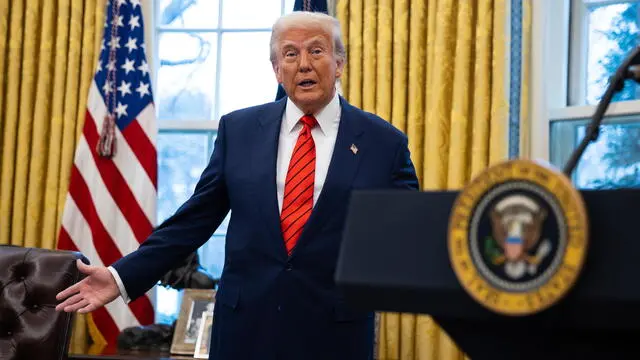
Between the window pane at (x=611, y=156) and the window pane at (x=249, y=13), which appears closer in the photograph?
the window pane at (x=611, y=156)

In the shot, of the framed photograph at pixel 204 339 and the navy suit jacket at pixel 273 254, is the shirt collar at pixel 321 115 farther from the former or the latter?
the framed photograph at pixel 204 339

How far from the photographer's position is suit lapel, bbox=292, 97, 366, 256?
202 centimetres

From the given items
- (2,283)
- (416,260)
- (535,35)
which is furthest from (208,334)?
(416,260)

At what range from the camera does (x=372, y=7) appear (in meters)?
3.62

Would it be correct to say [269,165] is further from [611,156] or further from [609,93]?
[611,156]

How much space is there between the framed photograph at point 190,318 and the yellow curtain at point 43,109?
2.24ft

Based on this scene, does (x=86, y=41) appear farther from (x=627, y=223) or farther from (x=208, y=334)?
(x=627, y=223)

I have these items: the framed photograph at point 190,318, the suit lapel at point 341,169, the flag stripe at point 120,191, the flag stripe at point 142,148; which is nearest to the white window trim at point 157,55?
the flag stripe at point 142,148

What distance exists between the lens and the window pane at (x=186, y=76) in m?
4.27

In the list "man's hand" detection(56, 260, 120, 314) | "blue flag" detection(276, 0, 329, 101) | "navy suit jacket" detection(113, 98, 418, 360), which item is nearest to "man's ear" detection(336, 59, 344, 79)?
"navy suit jacket" detection(113, 98, 418, 360)

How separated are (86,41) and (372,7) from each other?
4.36ft

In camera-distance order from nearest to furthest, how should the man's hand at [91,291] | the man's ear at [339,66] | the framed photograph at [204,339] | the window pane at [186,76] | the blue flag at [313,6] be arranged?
the man's hand at [91,291]
the man's ear at [339,66]
the framed photograph at [204,339]
the blue flag at [313,6]
the window pane at [186,76]

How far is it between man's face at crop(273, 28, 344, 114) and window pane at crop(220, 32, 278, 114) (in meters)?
2.01

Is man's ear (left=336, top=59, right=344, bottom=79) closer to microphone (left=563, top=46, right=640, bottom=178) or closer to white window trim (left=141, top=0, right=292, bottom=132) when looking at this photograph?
microphone (left=563, top=46, right=640, bottom=178)
